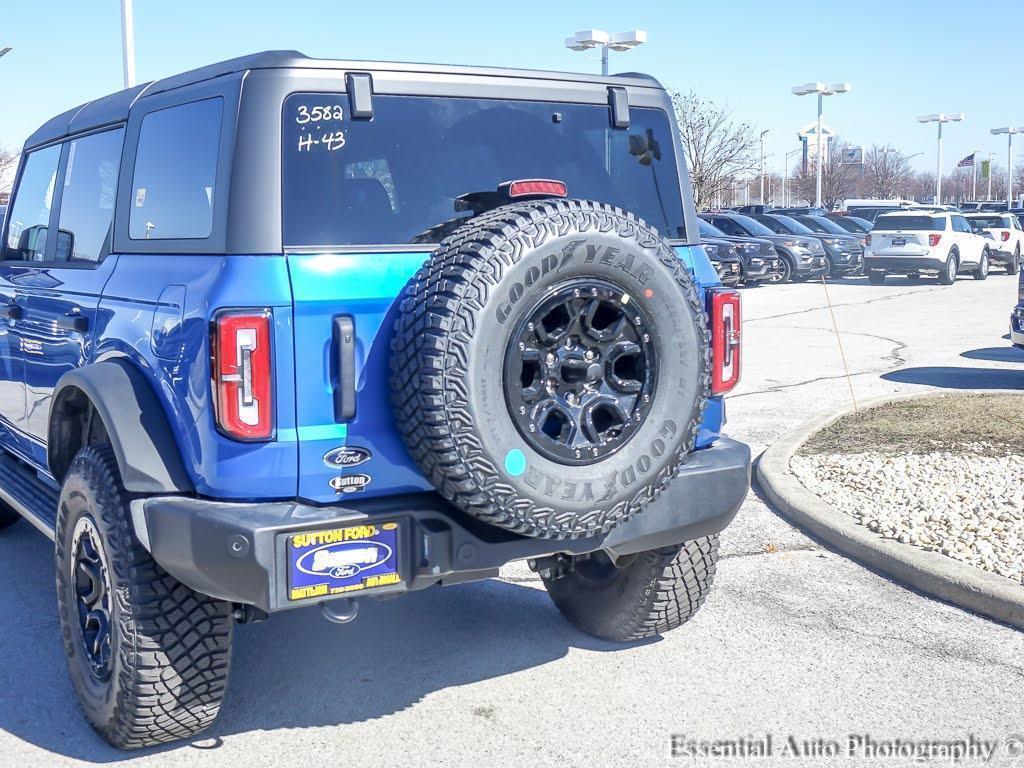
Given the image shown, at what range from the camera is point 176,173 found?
3967 millimetres

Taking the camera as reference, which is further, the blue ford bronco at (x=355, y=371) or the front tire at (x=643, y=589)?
the front tire at (x=643, y=589)

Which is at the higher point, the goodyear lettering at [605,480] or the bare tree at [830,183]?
the bare tree at [830,183]

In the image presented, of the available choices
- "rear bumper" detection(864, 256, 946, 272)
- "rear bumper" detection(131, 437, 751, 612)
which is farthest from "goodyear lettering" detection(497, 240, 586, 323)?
"rear bumper" detection(864, 256, 946, 272)

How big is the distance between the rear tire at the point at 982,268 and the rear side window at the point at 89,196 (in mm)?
26138

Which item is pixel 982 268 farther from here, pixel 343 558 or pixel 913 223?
pixel 343 558

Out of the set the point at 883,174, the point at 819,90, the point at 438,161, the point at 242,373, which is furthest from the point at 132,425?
the point at 883,174

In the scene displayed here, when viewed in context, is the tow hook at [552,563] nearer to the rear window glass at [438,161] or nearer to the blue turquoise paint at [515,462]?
the blue turquoise paint at [515,462]

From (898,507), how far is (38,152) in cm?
475

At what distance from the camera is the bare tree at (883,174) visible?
81438mm

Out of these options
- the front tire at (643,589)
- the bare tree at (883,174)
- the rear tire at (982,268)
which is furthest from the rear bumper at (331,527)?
the bare tree at (883,174)

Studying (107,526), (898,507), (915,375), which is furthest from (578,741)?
(915,375)

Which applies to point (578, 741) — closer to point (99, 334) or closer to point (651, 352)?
point (651, 352)

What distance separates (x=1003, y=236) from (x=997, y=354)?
1815 cm

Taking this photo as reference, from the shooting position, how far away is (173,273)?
3.72 m
